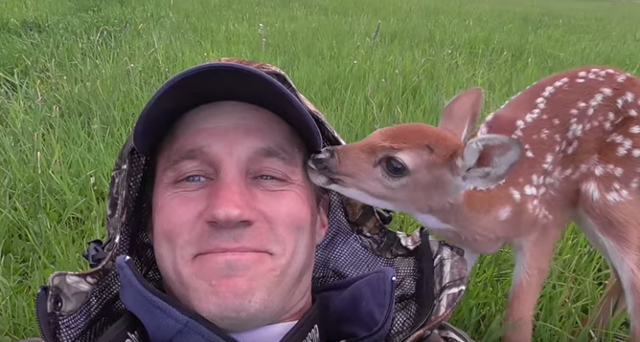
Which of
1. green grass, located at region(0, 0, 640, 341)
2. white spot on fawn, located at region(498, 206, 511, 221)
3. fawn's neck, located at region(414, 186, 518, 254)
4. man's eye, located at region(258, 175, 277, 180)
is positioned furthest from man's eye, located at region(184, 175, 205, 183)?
white spot on fawn, located at region(498, 206, 511, 221)

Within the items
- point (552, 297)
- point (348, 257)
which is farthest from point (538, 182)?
point (348, 257)

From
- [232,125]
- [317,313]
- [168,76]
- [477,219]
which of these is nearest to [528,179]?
[477,219]

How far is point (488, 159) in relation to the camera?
2.15m

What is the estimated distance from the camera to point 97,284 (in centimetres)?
170

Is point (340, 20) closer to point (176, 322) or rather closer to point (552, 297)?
point (552, 297)

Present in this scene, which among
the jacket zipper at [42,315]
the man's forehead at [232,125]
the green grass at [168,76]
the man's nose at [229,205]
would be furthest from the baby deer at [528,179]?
the jacket zipper at [42,315]

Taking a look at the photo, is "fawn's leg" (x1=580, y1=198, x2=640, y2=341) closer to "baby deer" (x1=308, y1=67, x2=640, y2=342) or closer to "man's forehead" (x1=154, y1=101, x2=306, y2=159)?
"baby deer" (x1=308, y1=67, x2=640, y2=342)

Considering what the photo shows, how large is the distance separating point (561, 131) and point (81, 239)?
70.0 inches

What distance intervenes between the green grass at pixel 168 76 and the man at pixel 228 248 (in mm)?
412

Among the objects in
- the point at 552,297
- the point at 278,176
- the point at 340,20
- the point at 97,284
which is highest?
the point at 278,176

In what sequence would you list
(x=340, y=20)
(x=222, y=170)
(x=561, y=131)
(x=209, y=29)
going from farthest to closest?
1. (x=340, y=20)
2. (x=209, y=29)
3. (x=561, y=131)
4. (x=222, y=170)

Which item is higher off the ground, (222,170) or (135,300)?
(222,170)

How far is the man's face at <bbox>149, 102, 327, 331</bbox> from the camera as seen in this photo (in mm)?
1546

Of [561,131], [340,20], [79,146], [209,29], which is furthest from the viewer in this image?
[340,20]
